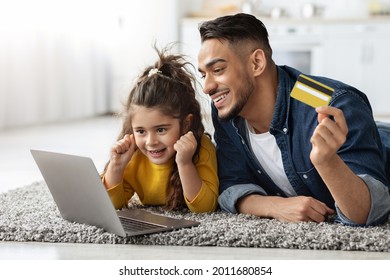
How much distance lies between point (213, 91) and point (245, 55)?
13 cm

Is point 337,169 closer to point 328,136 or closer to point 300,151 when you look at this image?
point 328,136

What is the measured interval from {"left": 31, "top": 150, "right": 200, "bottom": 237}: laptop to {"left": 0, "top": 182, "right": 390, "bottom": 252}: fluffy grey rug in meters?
0.03

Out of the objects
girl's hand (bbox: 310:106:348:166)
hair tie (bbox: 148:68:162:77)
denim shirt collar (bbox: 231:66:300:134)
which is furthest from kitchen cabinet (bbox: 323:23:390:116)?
girl's hand (bbox: 310:106:348:166)

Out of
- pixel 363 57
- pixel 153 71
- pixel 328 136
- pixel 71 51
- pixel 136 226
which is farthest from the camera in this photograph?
pixel 363 57

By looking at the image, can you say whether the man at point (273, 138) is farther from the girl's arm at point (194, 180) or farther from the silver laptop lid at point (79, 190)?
the silver laptop lid at point (79, 190)

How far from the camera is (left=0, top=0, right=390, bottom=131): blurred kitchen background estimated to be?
524 cm

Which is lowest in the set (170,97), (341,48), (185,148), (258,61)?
(341,48)

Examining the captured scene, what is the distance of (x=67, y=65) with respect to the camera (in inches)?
228

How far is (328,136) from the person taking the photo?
1.51 meters

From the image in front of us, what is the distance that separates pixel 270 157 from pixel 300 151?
0.12 metres

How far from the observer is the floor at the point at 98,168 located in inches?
58.5

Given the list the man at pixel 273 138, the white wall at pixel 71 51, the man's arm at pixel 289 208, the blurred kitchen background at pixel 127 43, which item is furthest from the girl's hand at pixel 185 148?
the blurred kitchen background at pixel 127 43

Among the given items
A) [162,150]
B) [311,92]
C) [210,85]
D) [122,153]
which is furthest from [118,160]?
[311,92]
